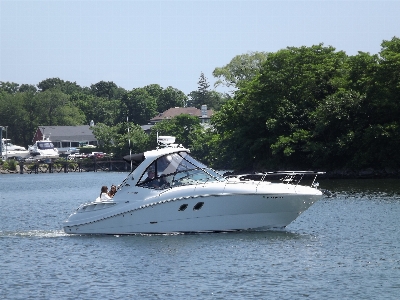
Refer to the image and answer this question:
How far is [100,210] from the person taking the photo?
116ft

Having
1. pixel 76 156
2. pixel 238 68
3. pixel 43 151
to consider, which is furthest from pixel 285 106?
pixel 43 151

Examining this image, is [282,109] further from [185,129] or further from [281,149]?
[185,129]

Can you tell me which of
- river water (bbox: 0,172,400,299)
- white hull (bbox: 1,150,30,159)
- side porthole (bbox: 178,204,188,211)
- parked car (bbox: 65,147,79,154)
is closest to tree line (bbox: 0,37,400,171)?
river water (bbox: 0,172,400,299)

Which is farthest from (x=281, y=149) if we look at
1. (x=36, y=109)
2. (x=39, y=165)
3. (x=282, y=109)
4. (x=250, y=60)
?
(x=36, y=109)

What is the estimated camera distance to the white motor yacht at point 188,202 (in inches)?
1332

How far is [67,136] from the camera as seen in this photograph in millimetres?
183625

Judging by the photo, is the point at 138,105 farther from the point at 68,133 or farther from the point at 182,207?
the point at 182,207

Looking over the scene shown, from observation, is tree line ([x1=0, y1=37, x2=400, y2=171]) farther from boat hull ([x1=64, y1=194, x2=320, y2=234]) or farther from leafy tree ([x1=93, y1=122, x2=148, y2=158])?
boat hull ([x1=64, y1=194, x2=320, y2=234])

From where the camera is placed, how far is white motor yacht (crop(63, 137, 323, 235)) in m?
33.8

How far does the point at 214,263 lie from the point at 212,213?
17.6 feet

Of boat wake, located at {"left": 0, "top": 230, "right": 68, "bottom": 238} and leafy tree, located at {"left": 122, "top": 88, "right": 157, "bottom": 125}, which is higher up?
leafy tree, located at {"left": 122, "top": 88, "right": 157, "bottom": 125}

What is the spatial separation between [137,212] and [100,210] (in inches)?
71.9

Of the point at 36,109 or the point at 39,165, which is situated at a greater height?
the point at 36,109

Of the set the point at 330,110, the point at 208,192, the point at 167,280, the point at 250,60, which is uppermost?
the point at 250,60
